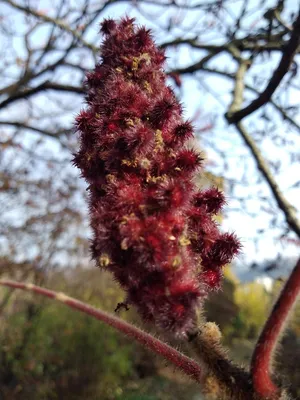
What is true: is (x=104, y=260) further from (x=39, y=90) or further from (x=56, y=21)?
(x=56, y=21)

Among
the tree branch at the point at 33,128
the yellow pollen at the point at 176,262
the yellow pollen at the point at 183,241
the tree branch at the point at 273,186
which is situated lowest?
the yellow pollen at the point at 176,262

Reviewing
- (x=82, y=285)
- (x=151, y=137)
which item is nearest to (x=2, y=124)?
(x=151, y=137)

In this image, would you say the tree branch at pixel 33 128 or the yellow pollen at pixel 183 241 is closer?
the yellow pollen at pixel 183 241

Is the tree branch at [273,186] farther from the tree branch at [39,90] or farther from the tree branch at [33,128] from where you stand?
the tree branch at [33,128]

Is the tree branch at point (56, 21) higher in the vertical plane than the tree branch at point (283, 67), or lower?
higher

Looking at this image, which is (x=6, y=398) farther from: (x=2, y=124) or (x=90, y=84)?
(x=90, y=84)

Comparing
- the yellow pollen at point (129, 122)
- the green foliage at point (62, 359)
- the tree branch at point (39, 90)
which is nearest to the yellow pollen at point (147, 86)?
the yellow pollen at point (129, 122)
